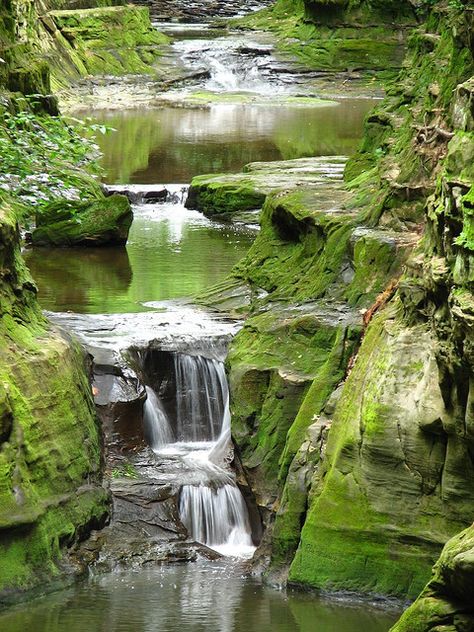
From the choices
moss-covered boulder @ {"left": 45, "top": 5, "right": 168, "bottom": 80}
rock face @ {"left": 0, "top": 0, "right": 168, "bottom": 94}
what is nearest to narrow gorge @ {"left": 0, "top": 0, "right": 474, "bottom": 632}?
rock face @ {"left": 0, "top": 0, "right": 168, "bottom": 94}

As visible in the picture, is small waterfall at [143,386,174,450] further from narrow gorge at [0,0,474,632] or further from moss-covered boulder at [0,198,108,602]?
moss-covered boulder at [0,198,108,602]

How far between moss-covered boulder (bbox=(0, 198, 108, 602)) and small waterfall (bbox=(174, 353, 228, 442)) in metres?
1.55

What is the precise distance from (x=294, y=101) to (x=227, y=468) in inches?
1323

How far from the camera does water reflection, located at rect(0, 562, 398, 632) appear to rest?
34.1ft

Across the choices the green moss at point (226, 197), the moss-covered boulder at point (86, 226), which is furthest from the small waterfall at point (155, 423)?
the green moss at point (226, 197)

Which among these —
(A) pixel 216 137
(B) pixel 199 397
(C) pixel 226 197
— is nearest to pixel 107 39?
(A) pixel 216 137

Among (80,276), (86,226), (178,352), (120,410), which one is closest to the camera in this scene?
(120,410)

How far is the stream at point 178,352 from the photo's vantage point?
35.4 feet

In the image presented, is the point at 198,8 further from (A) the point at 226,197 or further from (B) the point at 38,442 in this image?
(B) the point at 38,442

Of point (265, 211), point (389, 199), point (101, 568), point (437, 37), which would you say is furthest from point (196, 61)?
point (101, 568)

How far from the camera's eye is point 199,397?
15.7 meters

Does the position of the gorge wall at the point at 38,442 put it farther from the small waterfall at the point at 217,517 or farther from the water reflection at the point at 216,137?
the water reflection at the point at 216,137

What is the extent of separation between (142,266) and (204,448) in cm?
762

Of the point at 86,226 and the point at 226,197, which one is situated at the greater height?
the point at 226,197
